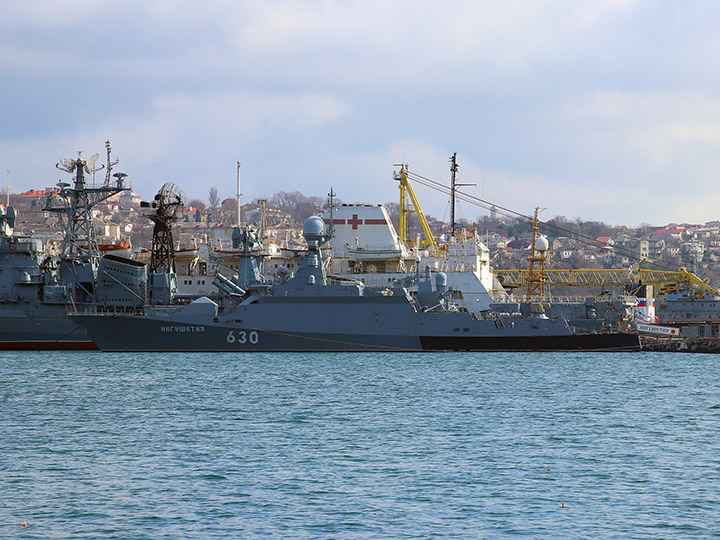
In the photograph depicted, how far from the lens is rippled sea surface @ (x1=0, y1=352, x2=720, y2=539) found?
13250 mm

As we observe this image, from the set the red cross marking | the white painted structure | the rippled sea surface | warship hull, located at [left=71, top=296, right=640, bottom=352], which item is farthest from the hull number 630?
the red cross marking

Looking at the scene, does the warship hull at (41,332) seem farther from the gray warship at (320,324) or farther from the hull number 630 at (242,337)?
the hull number 630 at (242,337)

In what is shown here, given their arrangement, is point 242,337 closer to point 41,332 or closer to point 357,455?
point 41,332

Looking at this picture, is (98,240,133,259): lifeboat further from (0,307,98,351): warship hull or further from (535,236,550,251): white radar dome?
(535,236,550,251): white radar dome

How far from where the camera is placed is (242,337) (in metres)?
38.5

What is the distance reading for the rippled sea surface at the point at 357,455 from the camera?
1325cm

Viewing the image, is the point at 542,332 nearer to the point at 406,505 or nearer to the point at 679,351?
the point at 679,351

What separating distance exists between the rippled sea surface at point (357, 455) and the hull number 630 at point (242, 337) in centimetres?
625

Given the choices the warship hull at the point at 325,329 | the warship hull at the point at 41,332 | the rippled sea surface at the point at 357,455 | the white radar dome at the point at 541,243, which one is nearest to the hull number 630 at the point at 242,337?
the warship hull at the point at 325,329

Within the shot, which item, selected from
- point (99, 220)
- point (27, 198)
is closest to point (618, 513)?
point (99, 220)

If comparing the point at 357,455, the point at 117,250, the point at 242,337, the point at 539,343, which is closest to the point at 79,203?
the point at 117,250

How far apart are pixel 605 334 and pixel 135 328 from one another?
19.7 metres

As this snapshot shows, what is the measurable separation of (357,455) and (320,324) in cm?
2057

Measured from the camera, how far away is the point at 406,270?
47750 mm
